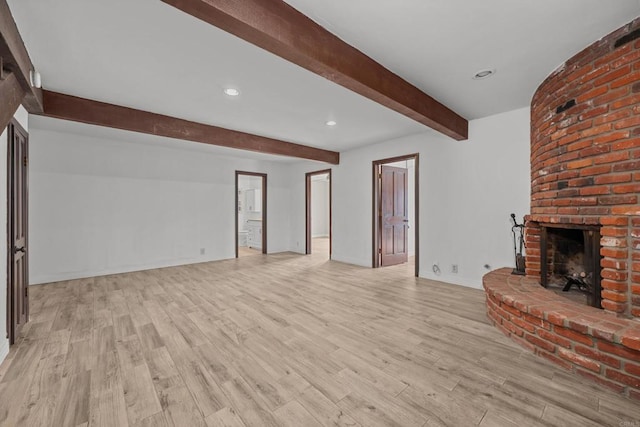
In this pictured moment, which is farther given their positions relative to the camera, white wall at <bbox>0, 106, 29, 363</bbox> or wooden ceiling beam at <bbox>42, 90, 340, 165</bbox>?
wooden ceiling beam at <bbox>42, 90, 340, 165</bbox>

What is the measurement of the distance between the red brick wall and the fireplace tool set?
869 mm

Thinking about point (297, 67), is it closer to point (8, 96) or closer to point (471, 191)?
point (8, 96)

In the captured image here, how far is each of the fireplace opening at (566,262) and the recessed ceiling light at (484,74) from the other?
1497 millimetres

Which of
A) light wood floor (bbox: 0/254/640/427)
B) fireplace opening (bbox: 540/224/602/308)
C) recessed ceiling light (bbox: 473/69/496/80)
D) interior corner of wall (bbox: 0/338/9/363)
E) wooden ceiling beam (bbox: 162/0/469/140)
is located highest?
recessed ceiling light (bbox: 473/69/496/80)

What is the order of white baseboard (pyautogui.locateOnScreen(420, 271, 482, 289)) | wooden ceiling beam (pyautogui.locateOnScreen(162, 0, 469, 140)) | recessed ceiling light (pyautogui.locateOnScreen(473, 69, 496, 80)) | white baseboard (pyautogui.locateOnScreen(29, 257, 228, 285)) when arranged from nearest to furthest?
wooden ceiling beam (pyautogui.locateOnScreen(162, 0, 469, 140)), recessed ceiling light (pyautogui.locateOnScreen(473, 69, 496, 80)), white baseboard (pyautogui.locateOnScreen(420, 271, 482, 289)), white baseboard (pyautogui.locateOnScreen(29, 257, 228, 285))

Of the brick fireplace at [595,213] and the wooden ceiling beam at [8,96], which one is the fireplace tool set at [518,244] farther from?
the wooden ceiling beam at [8,96]

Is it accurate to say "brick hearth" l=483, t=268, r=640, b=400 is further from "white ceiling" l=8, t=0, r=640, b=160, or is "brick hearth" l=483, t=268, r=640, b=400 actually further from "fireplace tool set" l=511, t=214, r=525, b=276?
"white ceiling" l=8, t=0, r=640, b=160

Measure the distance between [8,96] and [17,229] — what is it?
122cm

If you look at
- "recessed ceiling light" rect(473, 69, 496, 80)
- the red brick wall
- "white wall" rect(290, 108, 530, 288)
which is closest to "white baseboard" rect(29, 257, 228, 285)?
"white wall" rect(290, 108, 530, 288)

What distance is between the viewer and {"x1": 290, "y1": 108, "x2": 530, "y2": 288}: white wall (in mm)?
3502

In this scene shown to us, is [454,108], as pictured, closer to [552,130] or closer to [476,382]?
[552,130]

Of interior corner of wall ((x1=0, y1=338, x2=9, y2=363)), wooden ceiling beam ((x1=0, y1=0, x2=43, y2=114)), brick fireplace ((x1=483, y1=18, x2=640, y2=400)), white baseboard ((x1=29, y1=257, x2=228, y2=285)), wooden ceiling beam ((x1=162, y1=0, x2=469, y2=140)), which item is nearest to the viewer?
wooden ceiling beam ((x1=162, y1=0, x2=469, y2=140))

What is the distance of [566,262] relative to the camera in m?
2.72

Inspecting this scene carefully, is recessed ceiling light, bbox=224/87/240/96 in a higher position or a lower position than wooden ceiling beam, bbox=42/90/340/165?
higher
